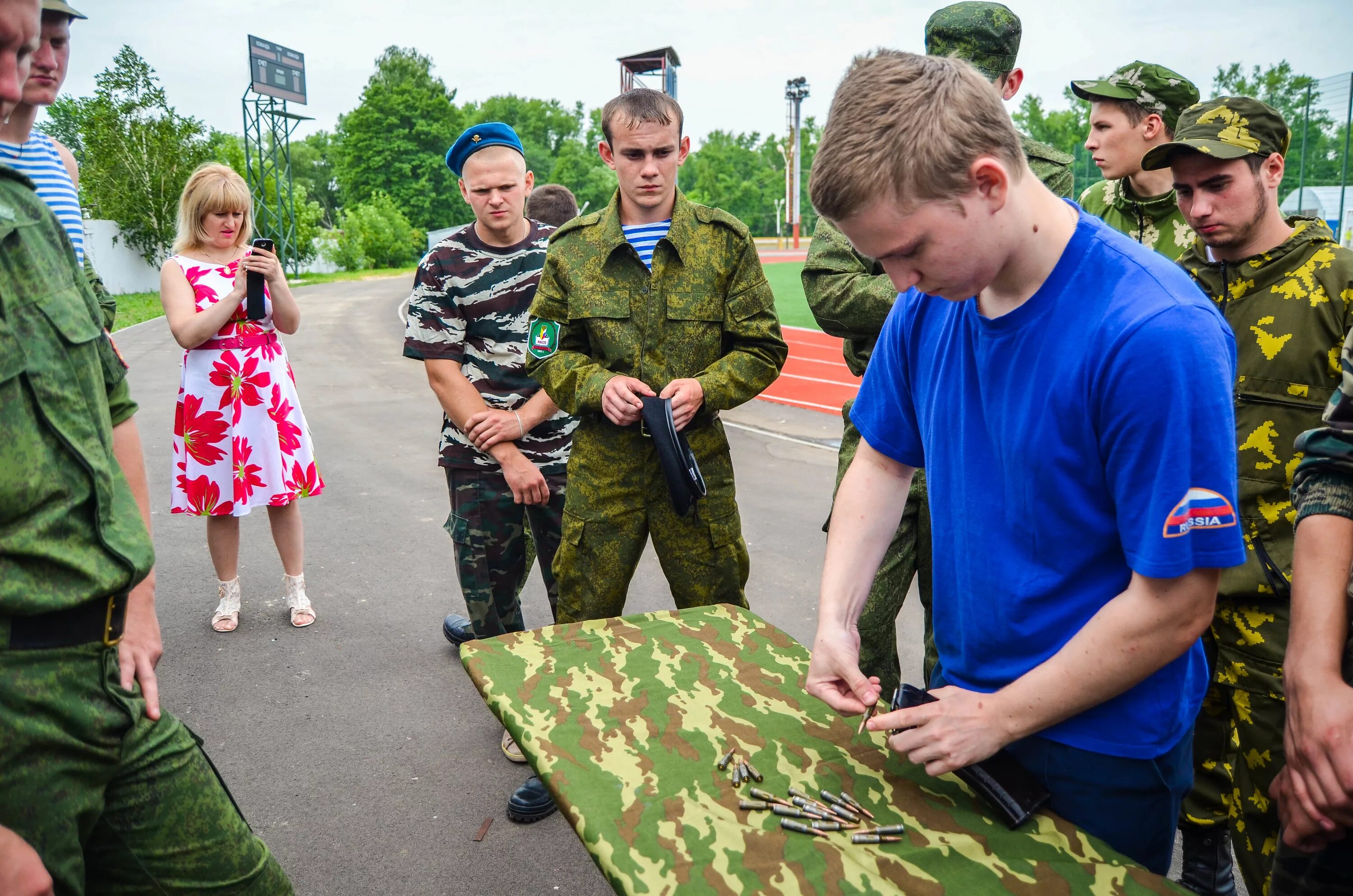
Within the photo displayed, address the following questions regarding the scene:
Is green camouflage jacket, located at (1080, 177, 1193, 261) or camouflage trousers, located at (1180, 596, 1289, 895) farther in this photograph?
green camouflage jacket, located at (1080, 177, 1193, 261)

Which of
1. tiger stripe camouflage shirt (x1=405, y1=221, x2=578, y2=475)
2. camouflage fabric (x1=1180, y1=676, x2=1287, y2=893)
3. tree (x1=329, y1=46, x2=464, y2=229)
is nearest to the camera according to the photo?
camouflage fabric (x1=1180, y1=676, x2=1287, y2=893)

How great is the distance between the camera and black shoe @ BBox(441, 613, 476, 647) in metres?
4.68

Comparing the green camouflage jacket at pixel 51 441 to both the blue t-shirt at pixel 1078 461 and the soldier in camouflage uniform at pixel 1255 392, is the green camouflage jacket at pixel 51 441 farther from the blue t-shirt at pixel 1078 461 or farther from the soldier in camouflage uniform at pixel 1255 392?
the soldier in camouflage uniform at pixel 1255 392

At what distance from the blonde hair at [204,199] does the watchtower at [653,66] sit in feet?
124

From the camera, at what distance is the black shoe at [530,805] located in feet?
10.9

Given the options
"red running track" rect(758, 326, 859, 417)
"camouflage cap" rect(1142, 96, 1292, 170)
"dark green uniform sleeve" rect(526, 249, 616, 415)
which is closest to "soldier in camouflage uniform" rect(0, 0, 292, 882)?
"dark green uniform sleeve" rect(526, 249, 616, 415)

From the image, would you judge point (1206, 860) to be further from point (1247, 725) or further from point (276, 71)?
point (276, 71)

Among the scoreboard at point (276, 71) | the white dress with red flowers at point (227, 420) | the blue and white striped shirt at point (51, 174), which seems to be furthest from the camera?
the scoreboard at point (276, 71)

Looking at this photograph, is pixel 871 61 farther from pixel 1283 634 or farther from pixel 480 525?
pixel 480 525

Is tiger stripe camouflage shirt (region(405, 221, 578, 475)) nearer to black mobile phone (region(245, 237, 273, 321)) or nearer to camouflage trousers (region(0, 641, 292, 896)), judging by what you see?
black mobile phone (region(245, 237, 273, 321))

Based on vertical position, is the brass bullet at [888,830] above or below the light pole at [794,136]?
below

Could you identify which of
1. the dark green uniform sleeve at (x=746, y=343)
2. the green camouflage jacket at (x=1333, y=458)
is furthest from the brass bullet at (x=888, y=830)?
the dark green uniform sleeve at (x=746, y=343)

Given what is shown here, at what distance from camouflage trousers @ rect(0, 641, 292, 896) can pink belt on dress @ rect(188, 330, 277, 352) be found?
3.25 meters

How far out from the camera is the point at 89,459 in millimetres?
1611
